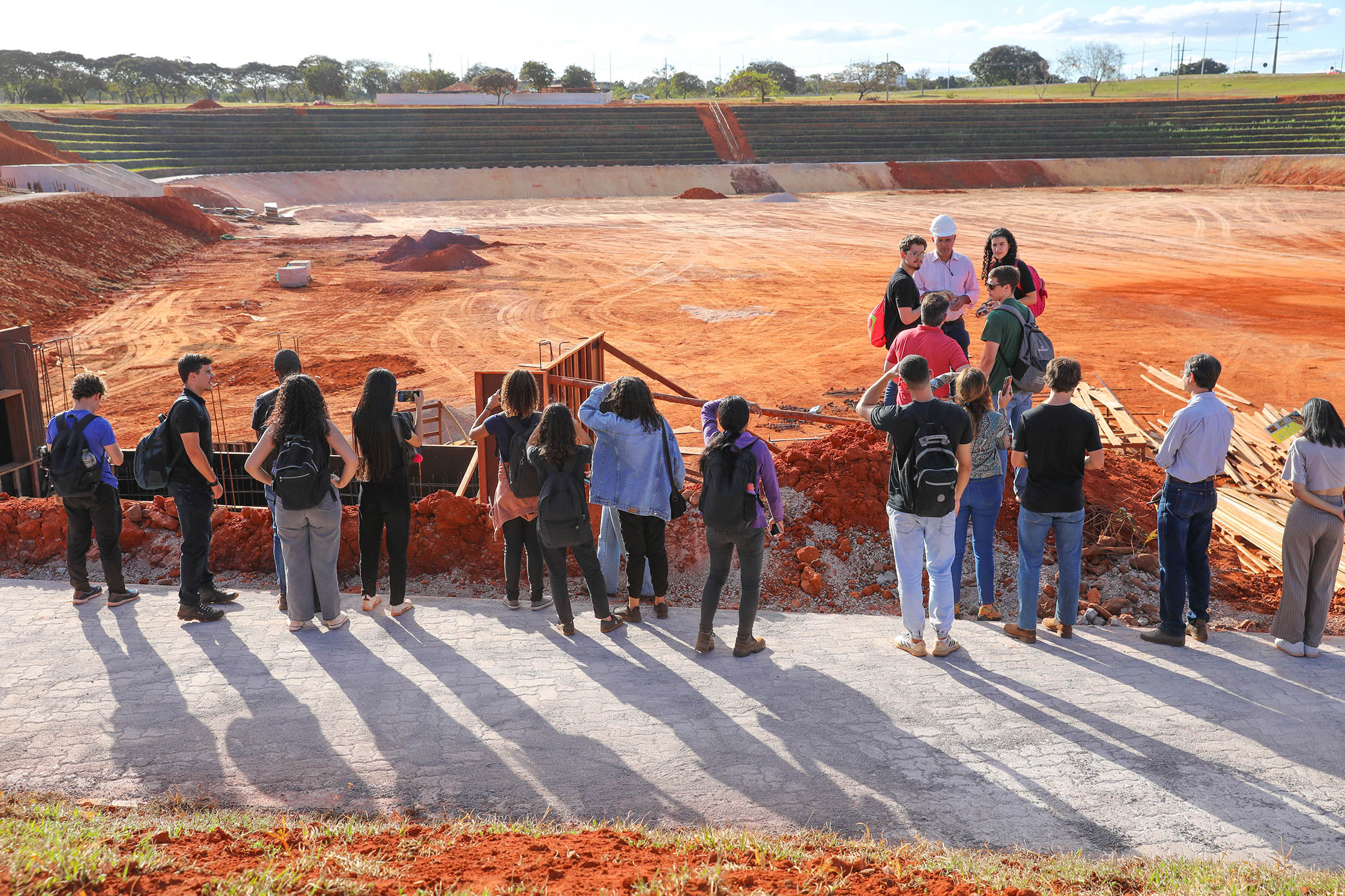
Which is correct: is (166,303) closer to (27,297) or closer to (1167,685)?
(27,297)

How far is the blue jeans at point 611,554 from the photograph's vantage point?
619cm

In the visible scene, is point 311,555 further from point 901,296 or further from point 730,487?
point 901,296

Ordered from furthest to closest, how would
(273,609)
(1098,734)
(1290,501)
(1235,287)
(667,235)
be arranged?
(667,235) < (1235,287) < (1290,501) < (273,609) < (1098,734)

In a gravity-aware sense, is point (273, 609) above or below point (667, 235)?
below

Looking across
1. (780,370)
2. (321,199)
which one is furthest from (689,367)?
(321,199)

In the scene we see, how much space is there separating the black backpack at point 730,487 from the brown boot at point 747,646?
2.57 feet

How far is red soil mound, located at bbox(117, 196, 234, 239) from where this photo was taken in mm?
28578

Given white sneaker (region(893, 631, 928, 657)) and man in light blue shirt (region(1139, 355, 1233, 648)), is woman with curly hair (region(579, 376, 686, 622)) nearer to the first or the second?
white sneaker (region(893, 631, 928, 657))

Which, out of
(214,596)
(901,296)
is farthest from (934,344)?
(214,596)

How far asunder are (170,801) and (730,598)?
12.3 feet

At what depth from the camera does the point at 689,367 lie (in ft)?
50.3

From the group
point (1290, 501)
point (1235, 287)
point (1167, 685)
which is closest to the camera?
point (1167, 685)

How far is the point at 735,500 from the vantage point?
5047 mm

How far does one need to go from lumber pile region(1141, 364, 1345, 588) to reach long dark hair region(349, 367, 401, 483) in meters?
5.71
